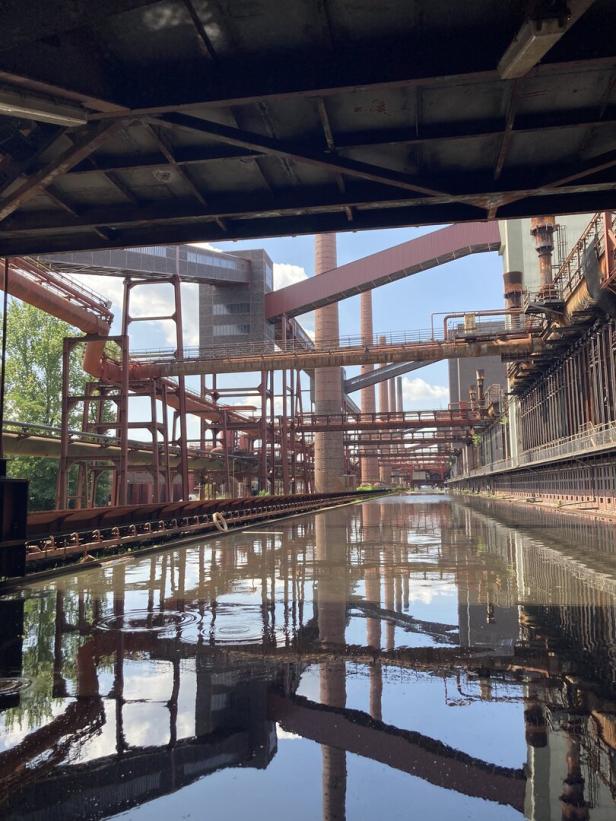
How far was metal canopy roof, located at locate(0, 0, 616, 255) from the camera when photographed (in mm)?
6254

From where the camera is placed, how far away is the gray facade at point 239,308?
2502 inches

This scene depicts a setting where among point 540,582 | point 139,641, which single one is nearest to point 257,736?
point 139,641

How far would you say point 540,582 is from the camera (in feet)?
35.0

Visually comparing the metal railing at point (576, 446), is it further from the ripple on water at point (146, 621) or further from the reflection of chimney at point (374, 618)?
the ripple on water at point (146, 621)

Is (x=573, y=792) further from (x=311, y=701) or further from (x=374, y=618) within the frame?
(x=374, y=618)

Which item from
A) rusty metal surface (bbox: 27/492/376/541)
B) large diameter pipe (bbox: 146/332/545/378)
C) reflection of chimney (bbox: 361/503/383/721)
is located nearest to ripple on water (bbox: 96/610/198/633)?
reflection of chimney (bbox: 361/503/383/721)

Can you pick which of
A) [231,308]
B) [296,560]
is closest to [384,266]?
[231,308]

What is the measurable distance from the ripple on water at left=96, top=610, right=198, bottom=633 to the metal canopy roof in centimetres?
522

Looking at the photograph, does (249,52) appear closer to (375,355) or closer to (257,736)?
(257,736)

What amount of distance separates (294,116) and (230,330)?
5666 centimetres

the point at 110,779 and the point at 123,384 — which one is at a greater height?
the point at 123,384

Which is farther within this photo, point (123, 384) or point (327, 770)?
point (123, 384)

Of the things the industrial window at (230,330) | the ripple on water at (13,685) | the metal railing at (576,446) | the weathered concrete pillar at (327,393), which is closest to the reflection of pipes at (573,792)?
the ripple on water at (13,685)

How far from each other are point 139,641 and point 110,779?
336cm
